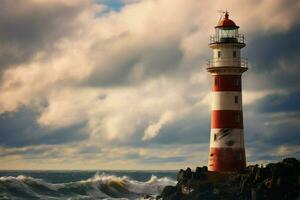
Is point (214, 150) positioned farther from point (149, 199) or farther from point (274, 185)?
point (149, 199)

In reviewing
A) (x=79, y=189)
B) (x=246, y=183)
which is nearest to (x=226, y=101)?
(x=246, y=183)

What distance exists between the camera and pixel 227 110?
3859 cm

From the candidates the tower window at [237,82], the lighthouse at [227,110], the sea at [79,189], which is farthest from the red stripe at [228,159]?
the sea at [79,189]

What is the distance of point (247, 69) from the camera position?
3931 cm

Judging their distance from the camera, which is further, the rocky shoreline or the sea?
the sea

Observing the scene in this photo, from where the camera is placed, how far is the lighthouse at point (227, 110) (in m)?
38.7

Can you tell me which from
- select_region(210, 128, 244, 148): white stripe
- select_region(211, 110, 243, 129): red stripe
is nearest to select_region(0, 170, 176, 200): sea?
select_region(210, 128, 244, 148): white stripe

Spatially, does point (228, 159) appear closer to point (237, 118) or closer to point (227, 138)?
point (227, 138)

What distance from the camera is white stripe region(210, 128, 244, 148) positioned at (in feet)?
127

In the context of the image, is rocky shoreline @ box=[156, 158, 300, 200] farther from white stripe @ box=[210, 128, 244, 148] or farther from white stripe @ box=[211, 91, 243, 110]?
white stripe @ box=[211, 91, 243, 110]

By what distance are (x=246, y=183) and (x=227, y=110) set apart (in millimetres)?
3935

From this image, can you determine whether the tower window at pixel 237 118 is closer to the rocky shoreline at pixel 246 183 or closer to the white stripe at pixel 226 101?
the white stripe at pixel 226 101

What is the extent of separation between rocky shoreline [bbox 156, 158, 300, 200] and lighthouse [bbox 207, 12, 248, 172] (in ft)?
2.54

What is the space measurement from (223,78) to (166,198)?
7.13m
